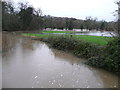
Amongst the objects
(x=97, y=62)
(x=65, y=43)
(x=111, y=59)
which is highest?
(x=65, y=43)

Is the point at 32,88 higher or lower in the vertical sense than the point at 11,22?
lower

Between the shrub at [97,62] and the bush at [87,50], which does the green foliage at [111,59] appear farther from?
the bush at [87,50]

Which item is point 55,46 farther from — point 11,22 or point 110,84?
point 11,22

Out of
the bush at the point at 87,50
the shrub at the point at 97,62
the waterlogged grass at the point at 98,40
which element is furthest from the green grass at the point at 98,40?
the shrub at the point at 97,62

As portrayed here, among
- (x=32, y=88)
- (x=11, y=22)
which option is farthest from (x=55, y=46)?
Answer: (x=11, y=22)

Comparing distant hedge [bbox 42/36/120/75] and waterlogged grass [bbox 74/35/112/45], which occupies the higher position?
waterlogged grass [bbox 74/35/112/45]

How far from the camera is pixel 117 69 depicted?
17.8 feet

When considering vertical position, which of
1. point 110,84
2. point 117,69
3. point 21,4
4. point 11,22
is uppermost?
point 21,4

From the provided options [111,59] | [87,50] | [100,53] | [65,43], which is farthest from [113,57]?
[65,43]

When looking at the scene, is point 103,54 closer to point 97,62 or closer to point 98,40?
point 97,62

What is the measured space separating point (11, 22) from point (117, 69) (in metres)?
24.7

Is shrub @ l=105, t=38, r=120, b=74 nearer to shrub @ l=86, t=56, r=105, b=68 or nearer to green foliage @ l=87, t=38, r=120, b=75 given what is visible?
green foliage @ l=87, t=38, r=120, b=75

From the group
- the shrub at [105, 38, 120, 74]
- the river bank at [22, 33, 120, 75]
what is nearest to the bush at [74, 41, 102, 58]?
the river bank at [22, 33, 120, 75]

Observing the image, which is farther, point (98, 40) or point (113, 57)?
point (98, 40)
